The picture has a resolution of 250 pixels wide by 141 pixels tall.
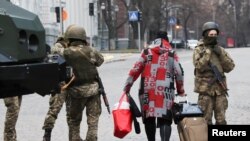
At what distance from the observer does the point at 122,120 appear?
320 inches

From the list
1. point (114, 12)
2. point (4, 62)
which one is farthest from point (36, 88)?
point (114, 12)

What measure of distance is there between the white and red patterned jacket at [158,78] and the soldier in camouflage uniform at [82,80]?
1.76ft

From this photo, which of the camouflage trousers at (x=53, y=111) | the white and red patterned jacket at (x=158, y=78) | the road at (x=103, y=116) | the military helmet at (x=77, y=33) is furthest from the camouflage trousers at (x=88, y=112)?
the road at (x=103, y=116)

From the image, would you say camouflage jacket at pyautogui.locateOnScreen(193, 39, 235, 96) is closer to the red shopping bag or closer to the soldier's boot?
the red shopping bag

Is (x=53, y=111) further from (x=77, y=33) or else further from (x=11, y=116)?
(x=77, y=33)

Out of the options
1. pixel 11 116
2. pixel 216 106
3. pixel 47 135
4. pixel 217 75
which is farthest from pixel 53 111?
pixel 217 75

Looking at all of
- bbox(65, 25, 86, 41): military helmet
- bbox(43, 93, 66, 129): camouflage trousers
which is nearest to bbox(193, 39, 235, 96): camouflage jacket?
bbox(65, 25, 86, 41): military helmet

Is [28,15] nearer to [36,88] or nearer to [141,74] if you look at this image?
[36,88]

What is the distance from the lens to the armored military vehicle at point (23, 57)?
17.8 ft

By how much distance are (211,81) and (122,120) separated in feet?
4.81

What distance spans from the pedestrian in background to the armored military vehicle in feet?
7.99

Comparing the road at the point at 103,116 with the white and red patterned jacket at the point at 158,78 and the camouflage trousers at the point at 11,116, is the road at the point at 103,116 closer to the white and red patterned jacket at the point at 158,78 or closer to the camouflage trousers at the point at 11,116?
the camouflage trousers at the point at 11,116

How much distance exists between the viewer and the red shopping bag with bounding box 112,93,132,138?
809 centimetres

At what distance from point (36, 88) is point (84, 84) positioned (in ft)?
9.56
